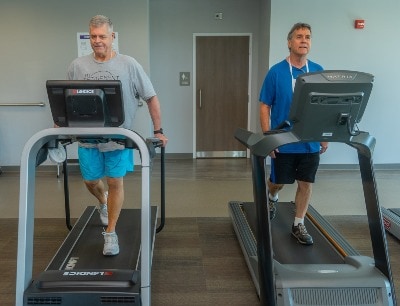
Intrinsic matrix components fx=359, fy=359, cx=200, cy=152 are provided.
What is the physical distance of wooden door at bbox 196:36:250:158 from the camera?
5809 millimetres

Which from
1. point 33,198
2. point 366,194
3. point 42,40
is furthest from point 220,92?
point 33,198

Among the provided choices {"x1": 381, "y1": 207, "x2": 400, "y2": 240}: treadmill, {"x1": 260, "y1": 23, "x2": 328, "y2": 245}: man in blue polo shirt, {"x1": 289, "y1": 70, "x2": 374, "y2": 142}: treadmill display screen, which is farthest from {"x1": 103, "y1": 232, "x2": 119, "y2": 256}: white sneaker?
{"x1": 381, "y1": 207, "x2": 400, "y2": 240}: treadmill

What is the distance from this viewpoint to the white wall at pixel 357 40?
16.2 feet

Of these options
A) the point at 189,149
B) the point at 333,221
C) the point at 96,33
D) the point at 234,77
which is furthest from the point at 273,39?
the point at 96,33

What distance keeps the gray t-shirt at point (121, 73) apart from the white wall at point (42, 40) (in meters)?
2.68

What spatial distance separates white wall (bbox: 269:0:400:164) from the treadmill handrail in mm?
3682

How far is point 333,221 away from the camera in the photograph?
Answer: 3395 mm

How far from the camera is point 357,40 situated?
502cm

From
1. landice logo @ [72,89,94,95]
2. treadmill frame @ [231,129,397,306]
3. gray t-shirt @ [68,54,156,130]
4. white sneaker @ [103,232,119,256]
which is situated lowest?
white sneaker @ [103,232,119,256]

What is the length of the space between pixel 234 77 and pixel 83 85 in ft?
14.2

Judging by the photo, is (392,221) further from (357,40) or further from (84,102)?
(357,40)

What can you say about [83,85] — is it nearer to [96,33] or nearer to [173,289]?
[96,33]

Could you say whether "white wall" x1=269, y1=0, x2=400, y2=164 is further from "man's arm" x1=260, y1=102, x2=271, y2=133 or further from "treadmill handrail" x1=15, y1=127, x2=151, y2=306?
"treadmill handrail" x1=15, y1=127, x2=151, y2=306

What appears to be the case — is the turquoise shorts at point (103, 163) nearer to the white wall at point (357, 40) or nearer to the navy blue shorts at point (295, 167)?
the navy blue shorts at point (295, 167)
